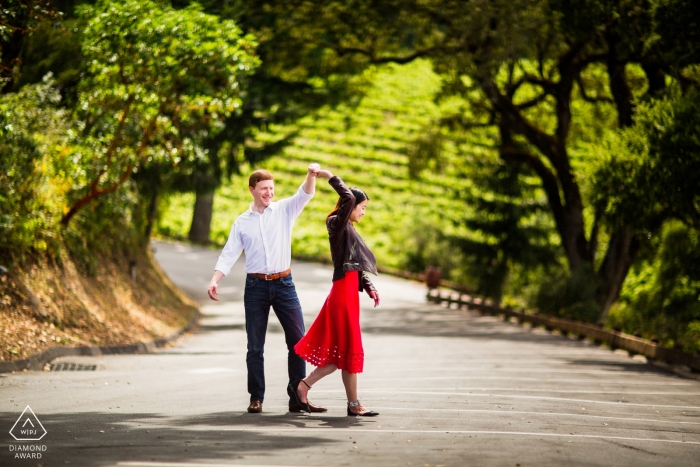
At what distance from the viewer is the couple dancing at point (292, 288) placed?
355 inches

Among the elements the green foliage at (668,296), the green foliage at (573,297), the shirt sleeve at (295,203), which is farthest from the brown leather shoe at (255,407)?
the green foliage at (573,297)

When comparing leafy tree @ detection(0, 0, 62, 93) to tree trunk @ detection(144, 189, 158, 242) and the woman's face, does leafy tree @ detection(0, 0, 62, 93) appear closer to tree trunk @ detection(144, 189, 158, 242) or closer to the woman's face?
the woman's face

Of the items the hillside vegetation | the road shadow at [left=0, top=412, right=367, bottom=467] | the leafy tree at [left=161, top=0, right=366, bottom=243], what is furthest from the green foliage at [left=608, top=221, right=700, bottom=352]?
the road shadow at [left=0, top=412, right=367, bottom=467]

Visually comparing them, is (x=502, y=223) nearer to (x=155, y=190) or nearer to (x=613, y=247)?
(x=613, y=247)

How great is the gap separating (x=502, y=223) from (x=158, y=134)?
18057mm

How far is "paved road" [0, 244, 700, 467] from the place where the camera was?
7.12 metres

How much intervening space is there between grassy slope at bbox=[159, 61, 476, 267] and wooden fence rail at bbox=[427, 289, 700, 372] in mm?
11475

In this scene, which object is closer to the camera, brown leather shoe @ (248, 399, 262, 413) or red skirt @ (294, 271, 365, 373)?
red skirt @ (294, 271, 365, 373)

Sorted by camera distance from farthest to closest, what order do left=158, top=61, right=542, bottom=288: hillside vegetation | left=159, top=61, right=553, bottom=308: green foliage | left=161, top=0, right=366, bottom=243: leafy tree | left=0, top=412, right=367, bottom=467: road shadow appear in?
left=158, top=61, right=542, bottom=288: hillside vegetation < left=159, top=61, right=553, bottom=308: green foliage < left=161, top=0, right=366, bottom=243: leafy tree < left=0, top=412, right=367, bottom=467: road shadow

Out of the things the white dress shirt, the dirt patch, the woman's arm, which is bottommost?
the dirt patch

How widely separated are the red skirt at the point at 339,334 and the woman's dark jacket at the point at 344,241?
0.26ft

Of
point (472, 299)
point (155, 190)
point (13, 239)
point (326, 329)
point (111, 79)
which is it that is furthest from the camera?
point (472, 299)

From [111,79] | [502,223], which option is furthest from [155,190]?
[502,223]

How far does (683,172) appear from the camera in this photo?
641 inches
